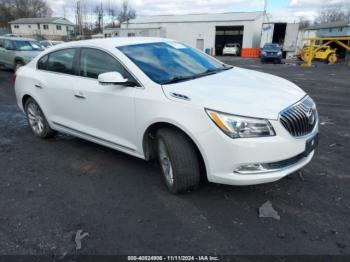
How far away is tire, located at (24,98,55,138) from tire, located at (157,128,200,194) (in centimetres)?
273

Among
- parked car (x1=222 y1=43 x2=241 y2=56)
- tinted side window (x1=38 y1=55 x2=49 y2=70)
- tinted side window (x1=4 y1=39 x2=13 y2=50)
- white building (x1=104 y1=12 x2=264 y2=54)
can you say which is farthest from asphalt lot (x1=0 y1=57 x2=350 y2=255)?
white building (x1=104 y1=12 x2=264 y2=54)

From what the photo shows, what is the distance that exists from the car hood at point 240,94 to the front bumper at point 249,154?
8.5 inches

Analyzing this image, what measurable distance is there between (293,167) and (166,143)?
1.32 m

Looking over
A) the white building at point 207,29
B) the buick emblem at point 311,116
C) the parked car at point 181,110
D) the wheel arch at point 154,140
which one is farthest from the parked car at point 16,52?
the white building at point 207,29

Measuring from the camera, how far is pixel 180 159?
302cm

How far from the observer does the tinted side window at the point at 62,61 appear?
4.25 m

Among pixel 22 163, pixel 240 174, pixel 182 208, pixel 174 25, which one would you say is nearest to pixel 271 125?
pixel 240 174

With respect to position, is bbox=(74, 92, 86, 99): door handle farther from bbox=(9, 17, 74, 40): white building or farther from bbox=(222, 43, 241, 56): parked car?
bbox=(9, 17, 74, 40): white building

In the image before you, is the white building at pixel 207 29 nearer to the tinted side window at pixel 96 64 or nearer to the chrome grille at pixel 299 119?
the tinted side window at pixel 96 64

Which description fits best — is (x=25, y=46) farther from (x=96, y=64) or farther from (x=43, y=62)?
(x=96, y=64)

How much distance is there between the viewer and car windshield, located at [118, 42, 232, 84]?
3.44 m

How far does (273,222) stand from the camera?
111 inches

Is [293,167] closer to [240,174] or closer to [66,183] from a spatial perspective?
[240,174]

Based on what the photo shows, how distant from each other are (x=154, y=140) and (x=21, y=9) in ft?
315
